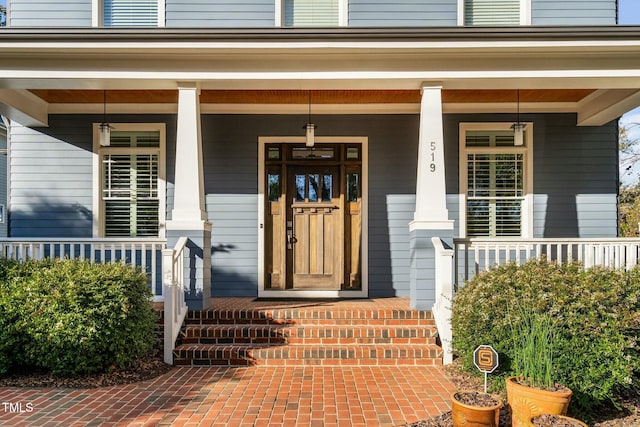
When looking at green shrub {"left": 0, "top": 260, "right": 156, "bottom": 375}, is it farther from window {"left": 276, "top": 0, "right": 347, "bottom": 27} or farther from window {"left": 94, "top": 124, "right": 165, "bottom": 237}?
window {"left": 276, "top": 0, "right": 347, "bottom": 27}

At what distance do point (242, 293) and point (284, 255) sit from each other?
0.86 m

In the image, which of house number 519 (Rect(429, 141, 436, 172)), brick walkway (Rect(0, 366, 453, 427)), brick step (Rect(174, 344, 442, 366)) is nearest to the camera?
brick walkway (Rect(0, 366, 453, 427))

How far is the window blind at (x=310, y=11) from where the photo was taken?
6543 mm

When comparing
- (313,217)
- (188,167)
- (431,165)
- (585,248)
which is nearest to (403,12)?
(431,165)

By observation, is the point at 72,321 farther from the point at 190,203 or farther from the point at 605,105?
the point at 605,105

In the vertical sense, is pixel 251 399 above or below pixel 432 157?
below

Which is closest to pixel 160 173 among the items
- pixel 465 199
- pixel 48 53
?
pixel 48 53

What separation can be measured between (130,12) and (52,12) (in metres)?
1.18

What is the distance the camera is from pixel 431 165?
4988 mm

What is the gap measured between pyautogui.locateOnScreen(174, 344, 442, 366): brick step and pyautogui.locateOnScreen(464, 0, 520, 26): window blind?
5.10m

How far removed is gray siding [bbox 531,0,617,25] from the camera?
21.1 ft

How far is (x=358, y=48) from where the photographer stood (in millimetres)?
4664

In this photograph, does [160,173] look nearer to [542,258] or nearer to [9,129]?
[9,129]

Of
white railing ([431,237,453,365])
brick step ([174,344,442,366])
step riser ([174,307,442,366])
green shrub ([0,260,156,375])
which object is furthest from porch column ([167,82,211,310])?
white railing ([431,237,453,365])
